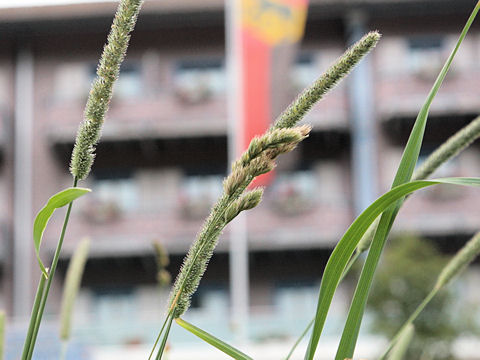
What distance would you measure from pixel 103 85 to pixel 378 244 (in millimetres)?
221

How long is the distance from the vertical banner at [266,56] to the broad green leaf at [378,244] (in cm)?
1292

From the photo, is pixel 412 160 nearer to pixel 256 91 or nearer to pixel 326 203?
pixel 256 91

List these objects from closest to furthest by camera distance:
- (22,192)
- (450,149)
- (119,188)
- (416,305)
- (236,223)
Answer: (450,149)
(416,305)
(236,223)
(22,192)
(119,188)

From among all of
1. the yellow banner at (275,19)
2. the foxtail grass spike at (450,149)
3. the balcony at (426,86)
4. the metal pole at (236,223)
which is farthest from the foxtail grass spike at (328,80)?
the balcony at (426,86)

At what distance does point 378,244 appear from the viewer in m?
0.57

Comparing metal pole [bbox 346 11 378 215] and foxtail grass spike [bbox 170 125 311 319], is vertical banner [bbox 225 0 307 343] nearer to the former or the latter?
metal pole [bbox 346 11 378 215]

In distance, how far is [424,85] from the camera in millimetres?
15570

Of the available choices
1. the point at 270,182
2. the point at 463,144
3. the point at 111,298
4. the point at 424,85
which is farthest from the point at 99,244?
the point at 463,144

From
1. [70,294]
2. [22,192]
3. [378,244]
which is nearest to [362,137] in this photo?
[22,192]

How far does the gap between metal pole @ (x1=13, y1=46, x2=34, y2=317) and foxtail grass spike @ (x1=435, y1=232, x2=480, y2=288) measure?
A: 1531cm

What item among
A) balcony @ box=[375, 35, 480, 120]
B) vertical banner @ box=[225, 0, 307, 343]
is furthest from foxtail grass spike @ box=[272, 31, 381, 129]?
balcony @ box=[375, 35, 480, 120]

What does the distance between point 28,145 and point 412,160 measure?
16.2 meters

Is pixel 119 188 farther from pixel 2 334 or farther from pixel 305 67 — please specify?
pixel 2 334

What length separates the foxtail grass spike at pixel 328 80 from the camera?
0.54 meters
